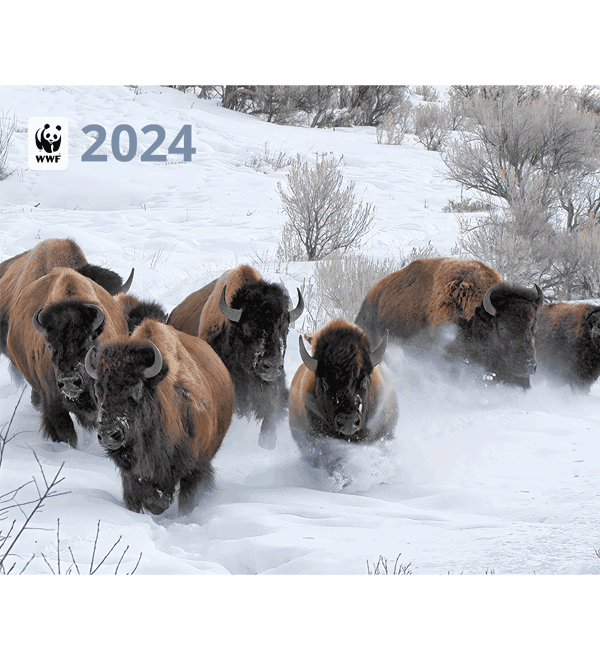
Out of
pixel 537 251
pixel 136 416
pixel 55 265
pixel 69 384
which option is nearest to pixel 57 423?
pixel 69 384

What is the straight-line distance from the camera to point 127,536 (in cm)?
396

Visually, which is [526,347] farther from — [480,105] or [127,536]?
[127,536]

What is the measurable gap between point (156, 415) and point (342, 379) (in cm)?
117

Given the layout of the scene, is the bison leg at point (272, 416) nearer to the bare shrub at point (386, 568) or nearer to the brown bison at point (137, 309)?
the brown bison at point (137, 309)

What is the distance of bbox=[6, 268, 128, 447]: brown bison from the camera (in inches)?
179

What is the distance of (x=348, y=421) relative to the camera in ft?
14.9

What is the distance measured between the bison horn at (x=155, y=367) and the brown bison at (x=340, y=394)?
1062 mm

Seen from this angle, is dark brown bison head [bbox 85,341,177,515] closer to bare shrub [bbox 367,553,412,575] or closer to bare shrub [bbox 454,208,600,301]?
bare shrub [bbox 367,553,412,575]

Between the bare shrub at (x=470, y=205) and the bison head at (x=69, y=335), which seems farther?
the bare shrub at (x=470, y=205)

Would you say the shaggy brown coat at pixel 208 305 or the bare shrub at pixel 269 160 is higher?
the bare shrub at pixel 269 160

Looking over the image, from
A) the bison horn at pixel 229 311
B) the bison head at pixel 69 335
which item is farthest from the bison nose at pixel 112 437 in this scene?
the bison horn at pixel 229 311

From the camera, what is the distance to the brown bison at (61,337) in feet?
15.0

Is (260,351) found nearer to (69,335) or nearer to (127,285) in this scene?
(127,285)

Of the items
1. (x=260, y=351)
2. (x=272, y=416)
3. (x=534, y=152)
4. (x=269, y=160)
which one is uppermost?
(x=534, y=152)
